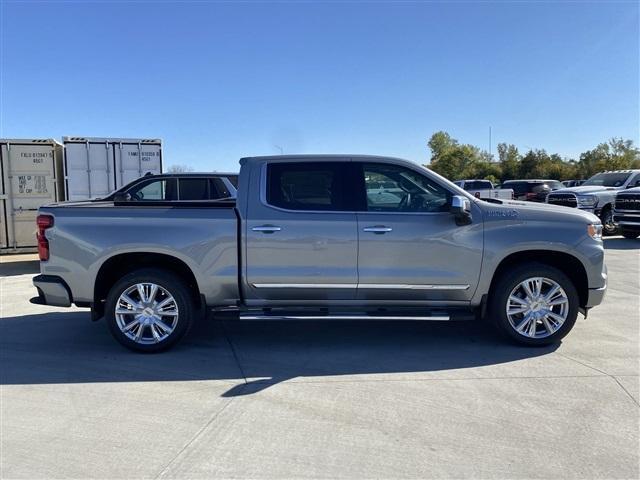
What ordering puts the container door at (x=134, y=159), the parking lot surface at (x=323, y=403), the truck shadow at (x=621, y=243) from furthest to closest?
the truck shadow at (x=621, y=243)
the container door at (x=134, y=159)
the parking lot surface at (x=323, y=403)

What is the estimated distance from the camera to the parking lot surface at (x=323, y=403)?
318 centimetres

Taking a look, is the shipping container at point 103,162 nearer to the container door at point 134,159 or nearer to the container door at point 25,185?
the container door at point 134,159

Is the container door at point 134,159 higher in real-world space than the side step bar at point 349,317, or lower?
higher

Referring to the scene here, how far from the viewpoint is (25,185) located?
36.9 ft

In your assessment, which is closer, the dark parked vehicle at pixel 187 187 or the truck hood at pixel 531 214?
the truck hood at pixel 531 214

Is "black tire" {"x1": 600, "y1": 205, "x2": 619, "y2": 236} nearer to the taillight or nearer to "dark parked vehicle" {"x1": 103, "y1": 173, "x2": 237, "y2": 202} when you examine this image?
"dark parked vehicle" {"x1": 103, "y1": 173, "x2": 237, "y2": 202}

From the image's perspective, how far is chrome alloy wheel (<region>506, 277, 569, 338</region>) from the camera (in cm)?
520

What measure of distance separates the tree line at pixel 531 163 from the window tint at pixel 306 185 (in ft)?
196

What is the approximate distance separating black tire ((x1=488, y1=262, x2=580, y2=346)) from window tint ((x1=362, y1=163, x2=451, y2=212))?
96 cm

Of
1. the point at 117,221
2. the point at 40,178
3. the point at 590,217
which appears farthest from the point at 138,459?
the point at 40,178

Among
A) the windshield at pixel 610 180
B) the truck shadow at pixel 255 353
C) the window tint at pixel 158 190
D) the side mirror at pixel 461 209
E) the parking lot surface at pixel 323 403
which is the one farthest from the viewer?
the windshield at pixel 610 180

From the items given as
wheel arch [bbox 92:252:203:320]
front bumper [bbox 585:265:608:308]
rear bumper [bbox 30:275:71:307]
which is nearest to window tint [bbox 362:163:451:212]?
front bumper [bbox 585:265:608:308]

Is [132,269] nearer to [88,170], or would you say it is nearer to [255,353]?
[255,353]

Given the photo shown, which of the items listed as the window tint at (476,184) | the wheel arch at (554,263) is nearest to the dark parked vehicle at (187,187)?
the wheel arch at (554,263)
